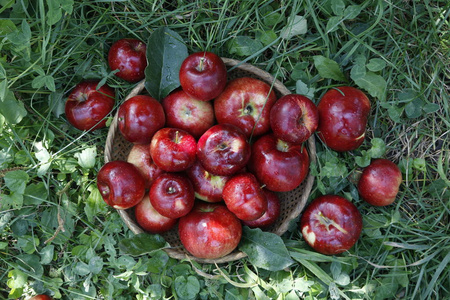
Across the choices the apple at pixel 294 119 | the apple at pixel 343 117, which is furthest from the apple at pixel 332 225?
the apple at pixel 294 119

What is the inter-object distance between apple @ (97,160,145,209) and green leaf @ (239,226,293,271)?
2.46 feet

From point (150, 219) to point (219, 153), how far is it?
67 centimetres

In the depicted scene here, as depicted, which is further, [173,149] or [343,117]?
[343,117]

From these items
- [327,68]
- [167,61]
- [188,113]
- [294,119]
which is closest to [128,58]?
[167,61]

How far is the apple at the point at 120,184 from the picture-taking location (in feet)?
7.48

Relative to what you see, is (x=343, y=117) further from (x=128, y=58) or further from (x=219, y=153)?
(x=128, y=58)

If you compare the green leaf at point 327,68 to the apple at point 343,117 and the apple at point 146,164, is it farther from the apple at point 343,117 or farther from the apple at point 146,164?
the apple at point 146,164

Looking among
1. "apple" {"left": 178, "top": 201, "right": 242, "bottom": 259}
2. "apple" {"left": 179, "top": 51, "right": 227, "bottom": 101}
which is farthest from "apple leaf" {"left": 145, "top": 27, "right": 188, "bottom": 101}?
"apple" {"left": 178, "top": 201, "right": 242, "bottom": 259}

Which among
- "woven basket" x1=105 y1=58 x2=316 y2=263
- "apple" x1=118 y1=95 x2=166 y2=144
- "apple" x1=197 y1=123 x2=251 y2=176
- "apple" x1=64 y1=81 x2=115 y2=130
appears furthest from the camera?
"apple" x1=64 y1=81 x2=115 y2=130

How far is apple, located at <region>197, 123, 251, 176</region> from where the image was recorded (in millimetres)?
2188

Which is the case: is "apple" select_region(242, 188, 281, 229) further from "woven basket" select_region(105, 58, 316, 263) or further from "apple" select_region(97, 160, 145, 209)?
"apple" select_region(97, 160, 145, 209)

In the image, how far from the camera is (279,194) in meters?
2.68

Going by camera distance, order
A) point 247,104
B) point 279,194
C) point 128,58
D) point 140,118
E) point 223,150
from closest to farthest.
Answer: point 223,150 < point 140,118 < point 247,104 < point 128,58 < point 279,194

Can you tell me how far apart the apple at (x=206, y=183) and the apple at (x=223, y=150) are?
0.16 m
